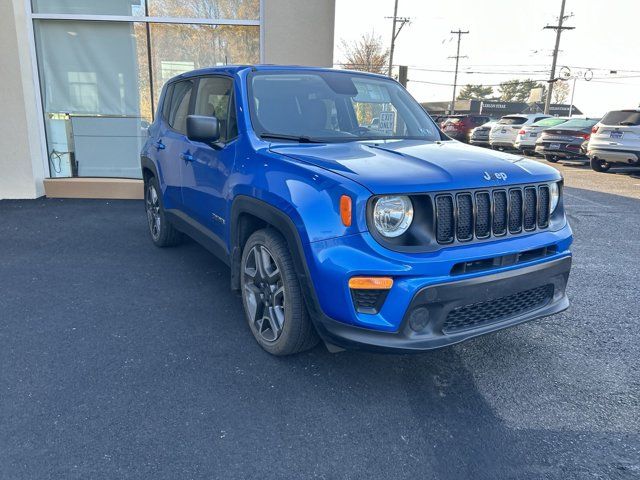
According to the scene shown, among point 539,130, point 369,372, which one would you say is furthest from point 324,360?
point 539,130

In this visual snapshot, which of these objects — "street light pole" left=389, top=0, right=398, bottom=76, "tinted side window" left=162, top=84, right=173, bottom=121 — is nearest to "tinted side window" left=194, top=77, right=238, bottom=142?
"tinted side window" left=162, top=84, right=173, bottom=121

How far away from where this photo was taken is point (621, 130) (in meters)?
11.9

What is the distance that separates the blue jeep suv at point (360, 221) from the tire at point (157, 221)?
4.68ft

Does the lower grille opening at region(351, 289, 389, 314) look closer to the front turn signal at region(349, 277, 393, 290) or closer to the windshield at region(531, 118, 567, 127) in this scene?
the front turn signal at region(349, 277, 393, 290)

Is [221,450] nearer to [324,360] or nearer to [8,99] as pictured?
[324,360]

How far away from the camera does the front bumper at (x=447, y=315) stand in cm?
246

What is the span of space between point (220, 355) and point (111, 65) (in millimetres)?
7289

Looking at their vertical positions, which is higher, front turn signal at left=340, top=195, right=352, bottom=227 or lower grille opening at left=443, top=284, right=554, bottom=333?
front turn signal at left=340, top=195, right=352, bottom=227

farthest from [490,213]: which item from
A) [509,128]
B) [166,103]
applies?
[509,128]

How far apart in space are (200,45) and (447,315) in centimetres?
750

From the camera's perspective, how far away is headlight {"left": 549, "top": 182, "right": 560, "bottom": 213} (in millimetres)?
3063

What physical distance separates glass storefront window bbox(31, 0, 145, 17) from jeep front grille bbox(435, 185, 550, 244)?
25.4ft

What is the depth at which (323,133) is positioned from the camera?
138 inches

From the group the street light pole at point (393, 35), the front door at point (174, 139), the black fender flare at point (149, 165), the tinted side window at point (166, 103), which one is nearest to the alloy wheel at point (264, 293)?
the front door at point (174, 139)
